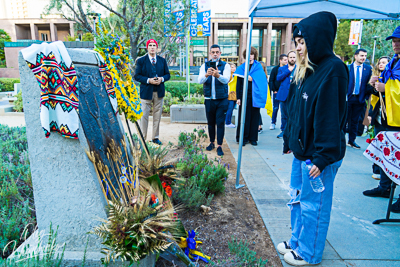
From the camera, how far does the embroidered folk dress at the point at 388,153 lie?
2.87 metres

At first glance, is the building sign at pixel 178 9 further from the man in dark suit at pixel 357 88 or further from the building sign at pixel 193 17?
the man in dark suit at pixel 357 88

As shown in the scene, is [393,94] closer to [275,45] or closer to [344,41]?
[344,41]

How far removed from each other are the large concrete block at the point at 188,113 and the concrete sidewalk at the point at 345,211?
10.6ft

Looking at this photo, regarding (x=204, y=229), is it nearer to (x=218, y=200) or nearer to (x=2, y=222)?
(x=218, y=200)

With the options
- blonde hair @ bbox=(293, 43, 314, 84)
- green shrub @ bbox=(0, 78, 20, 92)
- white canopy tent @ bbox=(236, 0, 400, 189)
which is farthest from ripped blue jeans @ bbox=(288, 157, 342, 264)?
green shrub @ bbox=(0, 78, 20, 92)

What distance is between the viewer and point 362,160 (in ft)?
17.3

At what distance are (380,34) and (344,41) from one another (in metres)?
9.10

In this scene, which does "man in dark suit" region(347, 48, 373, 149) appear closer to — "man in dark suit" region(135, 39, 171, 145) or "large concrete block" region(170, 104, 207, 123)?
"large concrete block" region(170, 104, 207, 123)

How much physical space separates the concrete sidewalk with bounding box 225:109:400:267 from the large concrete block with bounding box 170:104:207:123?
3236mm

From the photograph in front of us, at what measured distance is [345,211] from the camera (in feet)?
11.0

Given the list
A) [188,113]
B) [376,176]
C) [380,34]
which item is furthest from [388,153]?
[380,34]

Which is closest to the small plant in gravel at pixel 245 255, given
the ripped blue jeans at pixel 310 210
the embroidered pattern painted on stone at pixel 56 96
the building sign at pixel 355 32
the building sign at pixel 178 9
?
the ripped blue jeans at pixel 310 210

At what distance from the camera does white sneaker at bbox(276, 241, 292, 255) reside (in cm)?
255

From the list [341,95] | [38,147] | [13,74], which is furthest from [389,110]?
[13,74]
